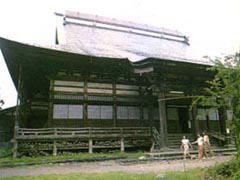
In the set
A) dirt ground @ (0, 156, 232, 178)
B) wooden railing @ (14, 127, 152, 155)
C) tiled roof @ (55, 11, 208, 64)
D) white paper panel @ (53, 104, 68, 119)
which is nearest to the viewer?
dirt ground @ (0, 156, 232, 178)

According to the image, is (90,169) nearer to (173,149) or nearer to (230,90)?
(230,90)

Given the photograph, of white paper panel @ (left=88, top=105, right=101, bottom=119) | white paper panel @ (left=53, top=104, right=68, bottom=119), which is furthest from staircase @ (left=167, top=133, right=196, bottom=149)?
white paper panel @ (left=53, top=104, right=68, bottom=119)

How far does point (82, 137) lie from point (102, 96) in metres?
3.22

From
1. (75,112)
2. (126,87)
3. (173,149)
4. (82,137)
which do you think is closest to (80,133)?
(82,137)

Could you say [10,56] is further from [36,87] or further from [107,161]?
[107,161]

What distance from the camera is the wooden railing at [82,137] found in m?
14.3

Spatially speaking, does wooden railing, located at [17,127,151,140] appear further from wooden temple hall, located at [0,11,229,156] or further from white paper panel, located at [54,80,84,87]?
white paper panel, located at [54,80,84,87]

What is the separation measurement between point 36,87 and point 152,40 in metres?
12.8

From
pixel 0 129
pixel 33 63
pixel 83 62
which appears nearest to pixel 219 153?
pixel 83 62

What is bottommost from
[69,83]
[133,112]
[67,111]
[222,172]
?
[222,172]

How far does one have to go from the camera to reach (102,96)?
17.1 metres

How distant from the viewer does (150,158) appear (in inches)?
514

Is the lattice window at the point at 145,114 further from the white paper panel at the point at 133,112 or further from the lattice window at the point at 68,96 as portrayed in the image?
the lattice window at the point at 68,96

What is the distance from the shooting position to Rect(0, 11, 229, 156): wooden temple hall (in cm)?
1480
